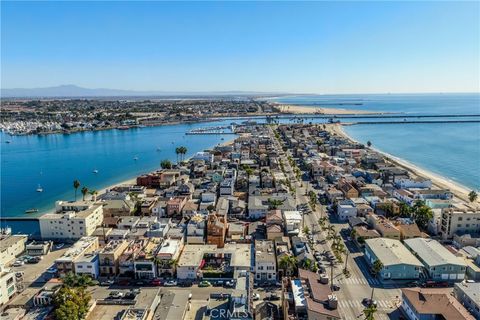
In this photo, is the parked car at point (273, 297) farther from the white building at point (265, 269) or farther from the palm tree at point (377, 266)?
the palm tree at point (377, 266)

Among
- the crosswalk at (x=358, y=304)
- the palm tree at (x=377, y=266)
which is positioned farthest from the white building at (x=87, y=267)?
the palm tree at (x=377, y=266)

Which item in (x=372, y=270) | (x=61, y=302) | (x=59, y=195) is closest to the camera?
(x=61, y=302)

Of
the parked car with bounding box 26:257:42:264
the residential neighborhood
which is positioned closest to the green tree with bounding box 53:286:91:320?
the residential neighborhood

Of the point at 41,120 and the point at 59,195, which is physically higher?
the point at 41,120

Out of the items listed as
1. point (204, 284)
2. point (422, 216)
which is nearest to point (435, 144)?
point (422, 216)

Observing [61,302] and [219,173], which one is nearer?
[61,302]

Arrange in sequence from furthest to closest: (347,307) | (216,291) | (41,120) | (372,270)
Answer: (41,120) → (372,270) → (216,291) → (347,307)

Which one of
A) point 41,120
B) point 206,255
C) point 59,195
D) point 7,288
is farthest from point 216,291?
point 41,120

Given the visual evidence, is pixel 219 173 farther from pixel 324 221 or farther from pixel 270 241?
pixel 270 241
